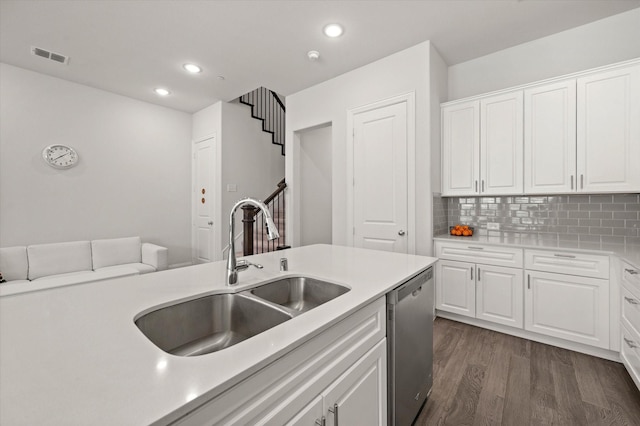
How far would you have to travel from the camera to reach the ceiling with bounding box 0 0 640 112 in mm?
2428

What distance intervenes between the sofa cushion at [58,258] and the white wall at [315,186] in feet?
9.65

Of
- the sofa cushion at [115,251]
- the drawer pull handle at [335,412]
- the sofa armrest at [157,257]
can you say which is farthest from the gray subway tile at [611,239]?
the sofa cushion at [115,251]

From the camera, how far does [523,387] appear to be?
74.2 inches

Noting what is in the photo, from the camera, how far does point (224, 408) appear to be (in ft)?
1.93

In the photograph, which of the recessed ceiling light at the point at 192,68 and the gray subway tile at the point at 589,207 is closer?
the gray subway tile at the point at 589,207

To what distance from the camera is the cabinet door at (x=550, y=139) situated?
2494 millimetres

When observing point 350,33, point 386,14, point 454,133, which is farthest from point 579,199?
point 350,33

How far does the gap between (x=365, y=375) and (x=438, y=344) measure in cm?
172

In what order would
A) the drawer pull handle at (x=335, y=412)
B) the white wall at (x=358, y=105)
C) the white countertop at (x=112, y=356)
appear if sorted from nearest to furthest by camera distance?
the white countertop at (x=112, y=356) < the drawer pull handle at (x=335, y=412) < the white wall at (x=358, y=105)

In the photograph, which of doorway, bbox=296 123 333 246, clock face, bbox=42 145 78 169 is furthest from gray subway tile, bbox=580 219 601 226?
clock face, bbox=42 145 78 169

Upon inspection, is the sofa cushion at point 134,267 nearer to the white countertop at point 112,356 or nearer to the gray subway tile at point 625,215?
the white countertop at point 112,356

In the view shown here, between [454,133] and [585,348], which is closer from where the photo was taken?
[585,348]

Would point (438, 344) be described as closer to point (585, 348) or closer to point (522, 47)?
point (585, 348)

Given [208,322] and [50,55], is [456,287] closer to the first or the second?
[208,322]
